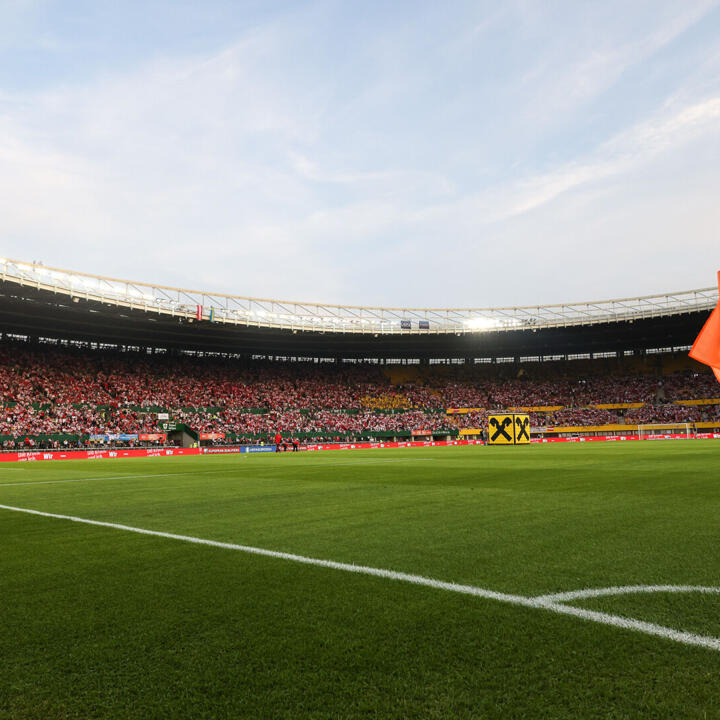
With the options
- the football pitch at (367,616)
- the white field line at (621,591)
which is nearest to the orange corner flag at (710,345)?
the football pitch at (367,616)

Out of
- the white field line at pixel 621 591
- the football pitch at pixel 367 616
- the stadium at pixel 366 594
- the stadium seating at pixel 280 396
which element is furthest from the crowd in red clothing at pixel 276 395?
the white field line at pixel 621 591

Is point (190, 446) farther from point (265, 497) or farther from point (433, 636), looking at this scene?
point (433, 636)

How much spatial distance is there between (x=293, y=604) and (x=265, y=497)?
284 inches

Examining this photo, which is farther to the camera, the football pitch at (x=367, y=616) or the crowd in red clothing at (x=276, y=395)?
the crowd in red clothing at (x=276, y=395)

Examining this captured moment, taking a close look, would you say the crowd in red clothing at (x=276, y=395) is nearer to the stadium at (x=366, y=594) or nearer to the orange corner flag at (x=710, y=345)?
the stadium at (x=366, y=594)

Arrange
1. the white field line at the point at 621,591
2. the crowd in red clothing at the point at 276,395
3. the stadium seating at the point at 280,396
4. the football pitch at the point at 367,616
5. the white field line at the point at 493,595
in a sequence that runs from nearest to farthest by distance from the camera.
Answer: the football pitch at the point at 367,616 → the white field line at the point at 493,595 → the white field line at the point at 621,591 → the stadium seating at the point at 280,396 → the crowd in red clothing at the point at 276,395

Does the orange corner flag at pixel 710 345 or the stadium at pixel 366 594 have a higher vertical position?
the orange corner flag at pixel 710 345

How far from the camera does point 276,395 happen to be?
61844mm

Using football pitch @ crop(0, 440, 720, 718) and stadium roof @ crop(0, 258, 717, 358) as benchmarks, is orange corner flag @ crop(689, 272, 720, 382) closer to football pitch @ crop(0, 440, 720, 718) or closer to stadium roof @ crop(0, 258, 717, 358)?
football pitch @ crop(0, 440, 720, 718)

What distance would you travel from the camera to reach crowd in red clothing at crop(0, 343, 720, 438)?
46.6 metres

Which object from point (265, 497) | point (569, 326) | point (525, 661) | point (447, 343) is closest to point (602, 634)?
point (525, 661)

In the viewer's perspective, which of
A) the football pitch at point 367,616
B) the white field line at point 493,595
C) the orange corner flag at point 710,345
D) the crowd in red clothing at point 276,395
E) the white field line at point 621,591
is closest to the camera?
the football pitch at point 367,616

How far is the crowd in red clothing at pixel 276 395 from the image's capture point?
46625 millimetres

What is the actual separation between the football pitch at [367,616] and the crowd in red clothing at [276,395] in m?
40.3
